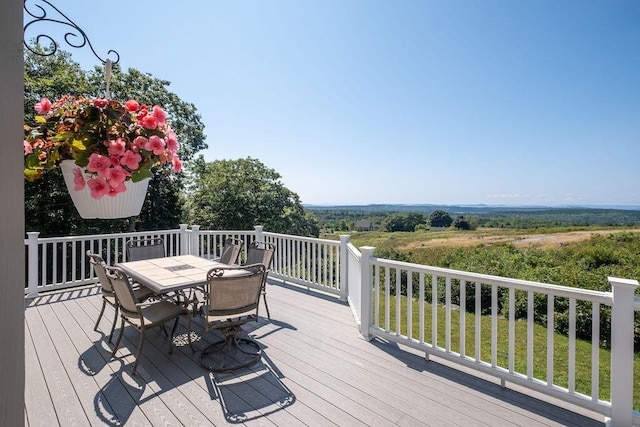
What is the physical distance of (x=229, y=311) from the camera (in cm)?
304

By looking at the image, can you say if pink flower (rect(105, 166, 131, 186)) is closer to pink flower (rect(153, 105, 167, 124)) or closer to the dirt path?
pink flower (rect(153, 105, 167, 124))

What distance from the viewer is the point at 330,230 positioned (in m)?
21.6

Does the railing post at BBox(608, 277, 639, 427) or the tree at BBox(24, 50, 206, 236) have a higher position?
the tree at BBox(24, 50, 206, 236)

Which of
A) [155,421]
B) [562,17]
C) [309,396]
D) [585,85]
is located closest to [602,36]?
[562,17]

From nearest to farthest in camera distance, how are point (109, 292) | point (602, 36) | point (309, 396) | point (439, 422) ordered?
1. point (439, 422)
2. point (309, 396)
3. point (109, 292)
4. point (602, 36)

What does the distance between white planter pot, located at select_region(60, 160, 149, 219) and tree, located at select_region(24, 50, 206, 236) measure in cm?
899

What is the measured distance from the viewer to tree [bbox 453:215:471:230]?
20.1m

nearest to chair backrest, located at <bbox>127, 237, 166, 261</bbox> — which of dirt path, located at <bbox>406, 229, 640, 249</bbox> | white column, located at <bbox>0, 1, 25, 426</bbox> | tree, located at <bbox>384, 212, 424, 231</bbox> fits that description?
white column, located at <bbox>0, 1, 25, 426</bbox>

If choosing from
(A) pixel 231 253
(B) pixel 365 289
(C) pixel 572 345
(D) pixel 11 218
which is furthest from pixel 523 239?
(D) pixel 11 218

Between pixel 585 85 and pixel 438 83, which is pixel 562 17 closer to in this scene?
pixel 438 83

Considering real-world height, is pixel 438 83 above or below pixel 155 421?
above

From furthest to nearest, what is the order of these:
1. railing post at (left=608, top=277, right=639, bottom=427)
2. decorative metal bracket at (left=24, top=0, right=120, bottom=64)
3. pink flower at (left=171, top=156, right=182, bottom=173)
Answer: railing post at (left=608, top=277, right=639, bottom=427)
pink flower at (left=171, top=156, right=182, bottom=173)
decorative metal bracket at (left=24, top=0, right=120, bottom=64)

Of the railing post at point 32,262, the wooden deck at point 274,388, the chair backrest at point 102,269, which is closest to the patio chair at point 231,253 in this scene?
the wooden deck at point 274,388

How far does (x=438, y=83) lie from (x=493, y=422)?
9263 mm
